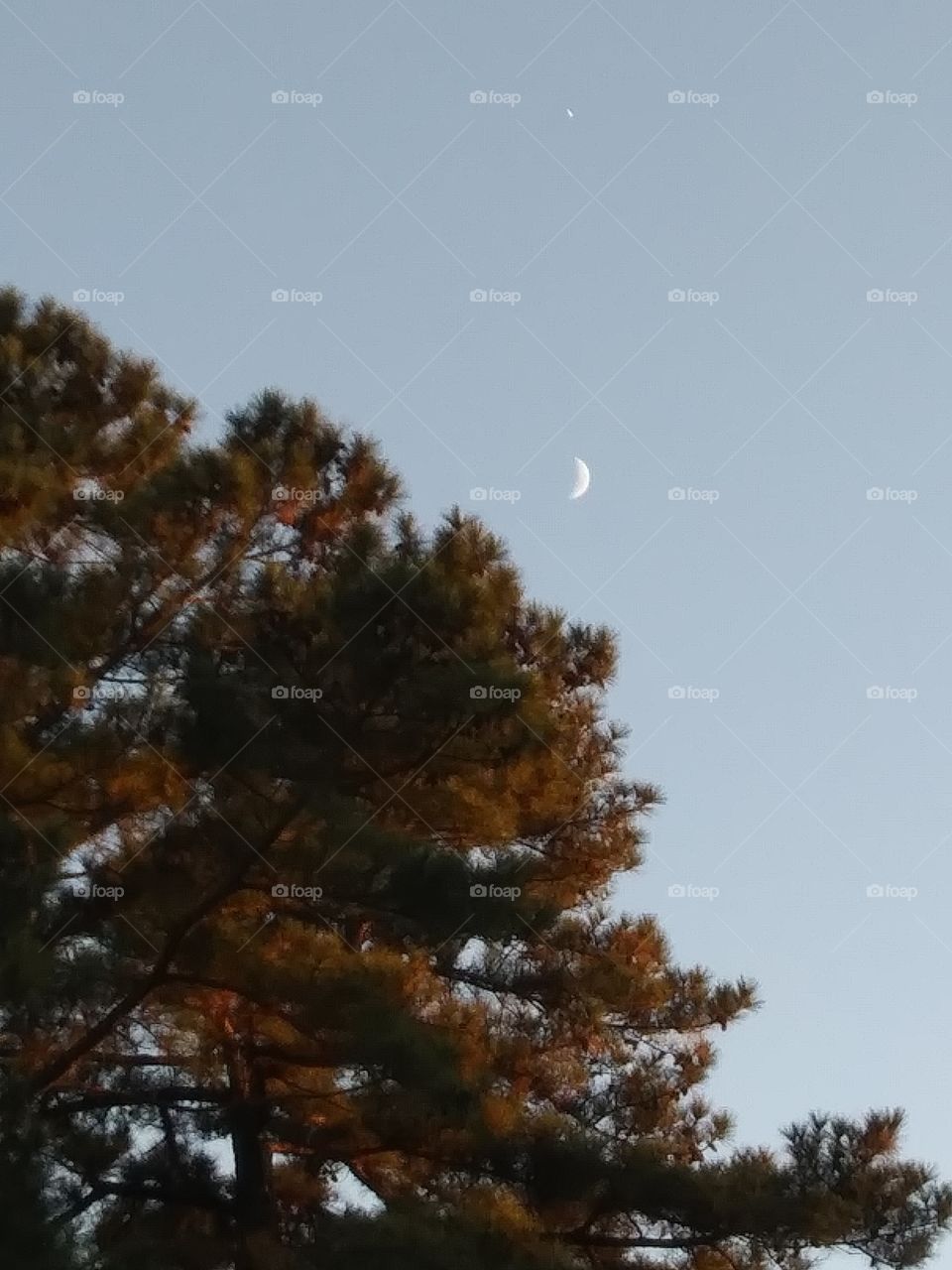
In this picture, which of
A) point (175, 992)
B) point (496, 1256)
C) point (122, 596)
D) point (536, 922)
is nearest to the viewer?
point (496, 1256)

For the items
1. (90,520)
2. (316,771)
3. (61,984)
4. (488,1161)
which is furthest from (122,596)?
(488,1161)

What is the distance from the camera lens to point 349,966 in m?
11.4

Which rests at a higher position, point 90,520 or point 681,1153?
point 90,520

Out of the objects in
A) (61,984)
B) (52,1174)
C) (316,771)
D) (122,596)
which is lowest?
(52,1174)

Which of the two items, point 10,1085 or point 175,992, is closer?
point 10,1085

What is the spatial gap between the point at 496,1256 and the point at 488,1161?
1.08 meters

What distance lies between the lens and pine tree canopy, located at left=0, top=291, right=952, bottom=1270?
11.0 metres

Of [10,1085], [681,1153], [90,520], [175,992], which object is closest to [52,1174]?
[10,1085]

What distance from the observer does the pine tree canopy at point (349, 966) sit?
1105 cm

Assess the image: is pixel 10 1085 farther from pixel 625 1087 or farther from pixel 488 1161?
pixel 625 1087

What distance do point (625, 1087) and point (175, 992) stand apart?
2.95m

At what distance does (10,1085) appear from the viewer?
1061 centimetres

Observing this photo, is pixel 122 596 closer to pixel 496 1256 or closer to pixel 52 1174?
pixel 52 1174

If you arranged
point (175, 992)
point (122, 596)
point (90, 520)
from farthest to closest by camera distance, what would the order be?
point (90, 520) < point (122, 596) < point (175, 992)
